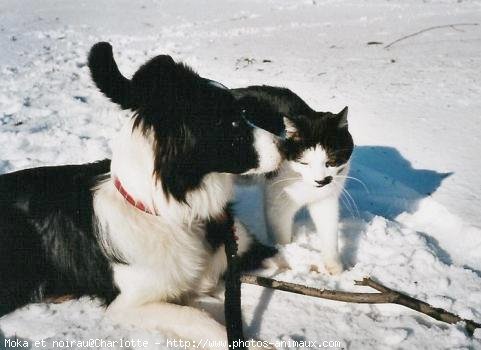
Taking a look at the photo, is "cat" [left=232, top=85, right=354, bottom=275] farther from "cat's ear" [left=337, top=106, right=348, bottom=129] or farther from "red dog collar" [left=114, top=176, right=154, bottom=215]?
"red dog collar" [left=114, top=176, right=154, bottom=215]

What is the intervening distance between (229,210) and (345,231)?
1.04m

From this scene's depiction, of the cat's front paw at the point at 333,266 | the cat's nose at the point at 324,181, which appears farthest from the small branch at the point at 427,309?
the cat's nose at the point at 324,181

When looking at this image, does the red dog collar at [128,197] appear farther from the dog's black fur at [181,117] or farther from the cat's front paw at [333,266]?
the cat's front paw at [333,266]

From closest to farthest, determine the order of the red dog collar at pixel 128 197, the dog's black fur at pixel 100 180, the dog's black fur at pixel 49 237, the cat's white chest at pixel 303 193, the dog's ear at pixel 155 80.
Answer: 1. the dog's ear at pixel 155 80
2. the dog's black fur at pixel 100 180
3. the red dog collar at pixel 128 197
4. the dog's black fur at pixel 49 237
5. the cat's white chest at pixel 303 193

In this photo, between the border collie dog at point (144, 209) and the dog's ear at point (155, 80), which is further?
the border collie dog at point (144, 209)

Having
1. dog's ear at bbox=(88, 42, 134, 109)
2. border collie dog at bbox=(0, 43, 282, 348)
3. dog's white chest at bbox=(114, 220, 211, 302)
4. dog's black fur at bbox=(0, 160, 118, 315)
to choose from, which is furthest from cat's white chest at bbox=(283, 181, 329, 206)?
dog's ear at bbox=(88, 42, 134, 109)

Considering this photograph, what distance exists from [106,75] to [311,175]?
4.32ft

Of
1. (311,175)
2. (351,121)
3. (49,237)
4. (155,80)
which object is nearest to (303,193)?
(311,175)

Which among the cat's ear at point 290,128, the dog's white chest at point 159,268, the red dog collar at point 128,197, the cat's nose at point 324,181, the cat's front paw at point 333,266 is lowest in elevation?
the cat's front paw at point 333,266

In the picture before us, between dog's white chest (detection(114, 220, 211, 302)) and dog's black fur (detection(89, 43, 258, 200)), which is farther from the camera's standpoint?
dog's white chest (detection(114, 220, 211, 302))

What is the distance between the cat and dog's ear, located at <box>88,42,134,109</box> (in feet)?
2.90

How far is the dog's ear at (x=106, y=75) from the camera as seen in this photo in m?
1.95

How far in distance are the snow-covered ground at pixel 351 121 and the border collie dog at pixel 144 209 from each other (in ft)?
0.56

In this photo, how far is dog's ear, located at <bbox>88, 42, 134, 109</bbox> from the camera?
195 centimetres
